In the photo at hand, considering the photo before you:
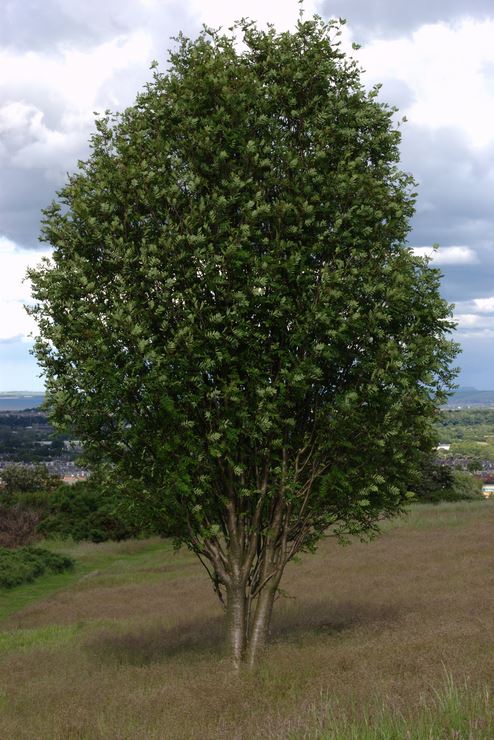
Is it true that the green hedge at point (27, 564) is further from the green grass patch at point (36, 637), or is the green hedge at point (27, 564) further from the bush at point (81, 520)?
the green grass patch at point (36, 637)

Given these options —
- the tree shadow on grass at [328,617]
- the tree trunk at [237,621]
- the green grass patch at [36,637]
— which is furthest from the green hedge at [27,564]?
the tree trunk at [237,621]

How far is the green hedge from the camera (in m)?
41.2

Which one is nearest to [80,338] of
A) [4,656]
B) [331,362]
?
[331,362]

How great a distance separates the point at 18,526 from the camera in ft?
195

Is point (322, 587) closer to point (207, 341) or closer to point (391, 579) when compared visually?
point (391, 579)

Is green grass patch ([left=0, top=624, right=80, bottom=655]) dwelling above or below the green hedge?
above

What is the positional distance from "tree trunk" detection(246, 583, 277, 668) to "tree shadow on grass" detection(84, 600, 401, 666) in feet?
3.52

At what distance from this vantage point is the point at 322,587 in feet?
93.1

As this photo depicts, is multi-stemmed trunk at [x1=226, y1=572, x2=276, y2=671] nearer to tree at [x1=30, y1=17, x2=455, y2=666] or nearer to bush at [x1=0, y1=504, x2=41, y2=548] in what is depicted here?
tree at [x1=30, y1=17, x2=455, y2=666]

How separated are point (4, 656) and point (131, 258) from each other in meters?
13.8

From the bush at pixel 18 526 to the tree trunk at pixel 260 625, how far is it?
146ft

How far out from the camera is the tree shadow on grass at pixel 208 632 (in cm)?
1981

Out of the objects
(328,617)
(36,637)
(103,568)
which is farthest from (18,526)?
(328,617)

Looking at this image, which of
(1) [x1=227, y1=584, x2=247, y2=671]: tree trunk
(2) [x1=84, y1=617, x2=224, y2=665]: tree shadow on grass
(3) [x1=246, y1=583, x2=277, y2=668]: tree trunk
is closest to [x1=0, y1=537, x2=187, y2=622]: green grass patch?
(2) [x1=84, y1=617, x2=224, y2=665]: tree shadow on grass
